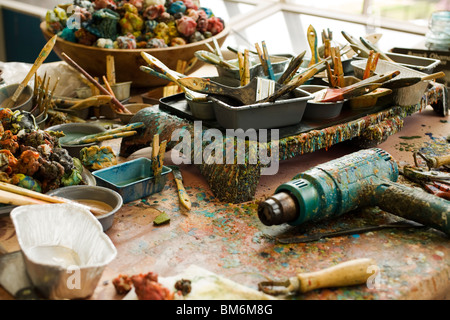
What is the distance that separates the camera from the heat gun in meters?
1.01

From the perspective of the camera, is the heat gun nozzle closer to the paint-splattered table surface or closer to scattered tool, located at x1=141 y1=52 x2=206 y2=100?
the paint-splattered table surface

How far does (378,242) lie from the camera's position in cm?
104

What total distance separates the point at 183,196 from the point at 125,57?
858 millimetres

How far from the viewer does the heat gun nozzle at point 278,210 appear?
3.25 ft

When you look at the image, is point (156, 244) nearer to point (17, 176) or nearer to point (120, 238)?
point (120, 238)

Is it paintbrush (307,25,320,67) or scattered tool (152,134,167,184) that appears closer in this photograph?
scattered tool (152,134,167,184)

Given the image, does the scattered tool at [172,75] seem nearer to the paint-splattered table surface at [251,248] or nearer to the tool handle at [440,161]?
the paint-splattered table surface at [251,248]

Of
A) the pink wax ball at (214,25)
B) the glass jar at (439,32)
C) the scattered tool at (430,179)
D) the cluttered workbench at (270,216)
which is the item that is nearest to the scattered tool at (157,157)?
the cluttered workbench at (270,216)

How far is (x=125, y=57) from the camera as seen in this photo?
1.85 meters

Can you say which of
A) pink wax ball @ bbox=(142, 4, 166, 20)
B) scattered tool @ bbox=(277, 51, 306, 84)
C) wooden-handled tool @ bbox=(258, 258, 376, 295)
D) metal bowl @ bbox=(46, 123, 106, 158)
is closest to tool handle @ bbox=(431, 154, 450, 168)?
scattered tool @ bbox=(277, 51, 306, 84)

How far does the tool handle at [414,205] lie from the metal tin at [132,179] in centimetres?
53

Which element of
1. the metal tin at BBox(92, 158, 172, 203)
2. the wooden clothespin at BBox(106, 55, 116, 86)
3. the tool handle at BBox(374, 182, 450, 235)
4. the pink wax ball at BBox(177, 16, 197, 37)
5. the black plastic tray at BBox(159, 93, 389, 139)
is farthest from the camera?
the pink wax ball at BBox(177, 16, 197, 37)

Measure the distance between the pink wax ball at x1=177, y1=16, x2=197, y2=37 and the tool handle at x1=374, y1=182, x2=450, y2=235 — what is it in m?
1.14
